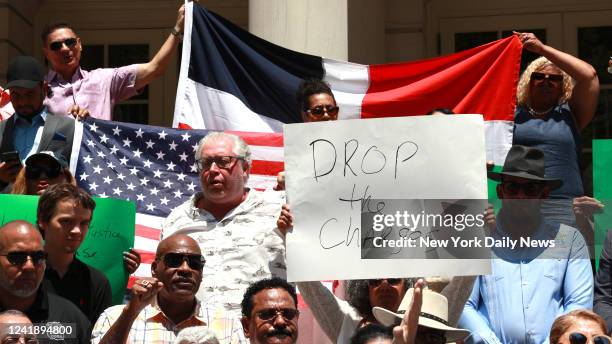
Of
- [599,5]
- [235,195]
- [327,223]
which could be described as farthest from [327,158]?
[599,5]

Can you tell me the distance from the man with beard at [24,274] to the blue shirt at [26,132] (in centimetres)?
223

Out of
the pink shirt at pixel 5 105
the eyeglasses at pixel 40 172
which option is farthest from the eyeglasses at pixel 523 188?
the pink shirt at pixel 5 105

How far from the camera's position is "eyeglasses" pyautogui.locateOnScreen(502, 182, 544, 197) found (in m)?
9.62

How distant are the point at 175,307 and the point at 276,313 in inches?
23.9

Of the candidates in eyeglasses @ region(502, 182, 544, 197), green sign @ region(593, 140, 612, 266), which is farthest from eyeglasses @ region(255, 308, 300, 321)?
green sign @ region(593, 140, 612, 266)

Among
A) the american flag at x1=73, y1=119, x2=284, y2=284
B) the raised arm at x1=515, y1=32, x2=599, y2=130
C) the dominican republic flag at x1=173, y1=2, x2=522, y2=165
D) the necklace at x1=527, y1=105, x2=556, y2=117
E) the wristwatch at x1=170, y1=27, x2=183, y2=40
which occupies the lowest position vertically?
the american flag at x1=73, y1=119, x2=284, y2=284

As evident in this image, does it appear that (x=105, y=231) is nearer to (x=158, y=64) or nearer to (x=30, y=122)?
(x=30, y=122)

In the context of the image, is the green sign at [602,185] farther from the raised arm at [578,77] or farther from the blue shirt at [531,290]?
the raised arm at [578,77]

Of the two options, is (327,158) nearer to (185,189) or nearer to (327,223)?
(327,223)

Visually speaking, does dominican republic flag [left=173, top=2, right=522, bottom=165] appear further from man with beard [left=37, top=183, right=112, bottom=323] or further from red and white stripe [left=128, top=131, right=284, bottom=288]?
man with beard [left=37, top=183, right=112, bottom=323]

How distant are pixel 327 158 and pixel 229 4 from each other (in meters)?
8.06

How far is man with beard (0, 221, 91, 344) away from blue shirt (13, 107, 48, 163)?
2.23 meters

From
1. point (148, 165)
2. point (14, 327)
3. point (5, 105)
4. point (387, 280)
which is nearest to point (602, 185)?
point (387, 280)

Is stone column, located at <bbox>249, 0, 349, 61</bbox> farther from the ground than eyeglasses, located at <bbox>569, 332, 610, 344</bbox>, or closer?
farther from the ground
